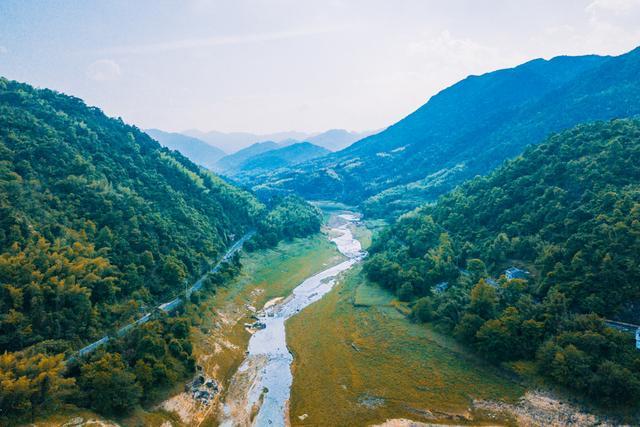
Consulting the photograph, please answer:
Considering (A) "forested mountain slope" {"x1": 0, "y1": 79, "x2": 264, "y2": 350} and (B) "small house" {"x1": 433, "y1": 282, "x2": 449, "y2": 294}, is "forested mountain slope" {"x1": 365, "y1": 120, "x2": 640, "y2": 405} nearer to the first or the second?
(B) "small house" {"x1": 433, "y1": 282, "x2": 449, "y2": 294}

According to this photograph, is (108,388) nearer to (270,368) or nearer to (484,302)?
(270,368)

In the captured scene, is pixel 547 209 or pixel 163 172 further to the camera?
pixel 163 172

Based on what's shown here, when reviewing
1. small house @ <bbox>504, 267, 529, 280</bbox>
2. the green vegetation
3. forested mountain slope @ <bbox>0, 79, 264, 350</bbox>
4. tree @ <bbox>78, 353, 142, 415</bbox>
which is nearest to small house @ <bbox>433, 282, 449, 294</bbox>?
small house @ <bbox>504, 267, 529, 280</bbox>

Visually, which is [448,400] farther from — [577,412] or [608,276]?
[608,276]

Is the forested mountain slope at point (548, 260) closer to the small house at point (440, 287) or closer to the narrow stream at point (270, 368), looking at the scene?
the small house at point (440, 287)

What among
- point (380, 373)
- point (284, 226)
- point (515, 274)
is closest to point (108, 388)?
point (380, 373)

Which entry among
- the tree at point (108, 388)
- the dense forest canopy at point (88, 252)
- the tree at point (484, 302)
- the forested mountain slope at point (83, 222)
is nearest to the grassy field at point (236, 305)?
the tree at point (108, 388)

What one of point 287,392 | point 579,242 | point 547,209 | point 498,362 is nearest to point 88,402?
point 287,392
